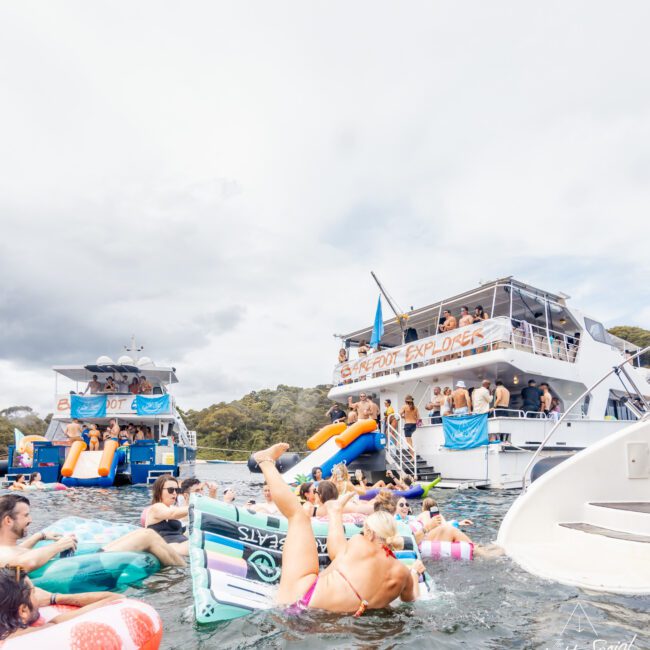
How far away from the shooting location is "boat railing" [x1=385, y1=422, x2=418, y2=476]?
15922 millimetres

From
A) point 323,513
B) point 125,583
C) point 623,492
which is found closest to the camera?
point 125,583

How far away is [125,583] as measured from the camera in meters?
5.56

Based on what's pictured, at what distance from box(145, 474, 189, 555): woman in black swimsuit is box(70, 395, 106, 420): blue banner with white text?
1718cm

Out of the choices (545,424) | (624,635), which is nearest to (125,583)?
(624,635)

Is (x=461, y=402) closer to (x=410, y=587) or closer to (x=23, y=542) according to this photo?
(x=410, y=587)

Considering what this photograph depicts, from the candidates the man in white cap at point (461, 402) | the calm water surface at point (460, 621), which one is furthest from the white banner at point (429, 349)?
the calm water surface at point (460, 621)

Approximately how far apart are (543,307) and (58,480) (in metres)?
17.4

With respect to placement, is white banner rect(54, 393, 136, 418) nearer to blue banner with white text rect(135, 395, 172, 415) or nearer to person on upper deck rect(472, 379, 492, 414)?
blue banner with white text rect(135, 395, 172, 415)

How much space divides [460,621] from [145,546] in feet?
11.3

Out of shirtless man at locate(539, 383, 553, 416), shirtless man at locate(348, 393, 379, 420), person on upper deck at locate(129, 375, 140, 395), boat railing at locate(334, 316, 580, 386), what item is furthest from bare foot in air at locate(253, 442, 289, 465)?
person on upper deck at locate(129, 375, 140, 395)

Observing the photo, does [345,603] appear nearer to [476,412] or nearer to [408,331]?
[476,412]

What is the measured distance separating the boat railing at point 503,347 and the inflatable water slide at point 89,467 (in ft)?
28.3

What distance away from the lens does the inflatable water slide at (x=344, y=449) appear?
1524 cm

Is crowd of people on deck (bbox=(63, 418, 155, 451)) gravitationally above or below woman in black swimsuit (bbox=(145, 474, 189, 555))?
above
